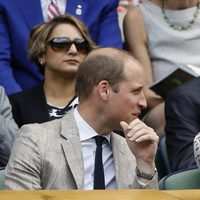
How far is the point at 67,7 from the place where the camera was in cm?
487

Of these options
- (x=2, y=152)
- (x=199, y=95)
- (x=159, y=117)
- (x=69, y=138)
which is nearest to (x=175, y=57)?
(x=159, y=117)

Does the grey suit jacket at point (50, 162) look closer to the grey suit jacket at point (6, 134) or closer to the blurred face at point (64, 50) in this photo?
the grey suit jacket at point (6, 134)

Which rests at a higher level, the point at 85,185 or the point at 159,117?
the point at 85,185

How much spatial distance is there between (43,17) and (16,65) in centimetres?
36

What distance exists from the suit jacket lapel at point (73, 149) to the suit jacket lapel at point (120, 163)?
165 millimetres

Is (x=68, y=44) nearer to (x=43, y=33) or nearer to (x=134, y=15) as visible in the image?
(x=43, y=33)

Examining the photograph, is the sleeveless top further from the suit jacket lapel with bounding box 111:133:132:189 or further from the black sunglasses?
the suit jacket lapel with bounding box 111:133:132:189

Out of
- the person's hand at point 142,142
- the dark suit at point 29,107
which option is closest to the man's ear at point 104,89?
the person's hand at point 142,142

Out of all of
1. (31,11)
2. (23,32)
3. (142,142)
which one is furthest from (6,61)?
(142,142)

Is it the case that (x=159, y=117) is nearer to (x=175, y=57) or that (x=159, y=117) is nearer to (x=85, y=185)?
(x=175, y=57)

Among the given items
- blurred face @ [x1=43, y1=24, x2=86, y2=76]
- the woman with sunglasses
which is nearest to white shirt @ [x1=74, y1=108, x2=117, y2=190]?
the woman with sunglasses

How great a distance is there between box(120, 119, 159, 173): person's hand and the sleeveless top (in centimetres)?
192

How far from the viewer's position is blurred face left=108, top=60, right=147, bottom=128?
10.6 ft

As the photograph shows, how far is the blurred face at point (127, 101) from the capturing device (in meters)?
3.22
